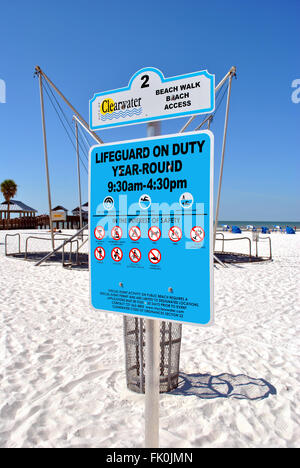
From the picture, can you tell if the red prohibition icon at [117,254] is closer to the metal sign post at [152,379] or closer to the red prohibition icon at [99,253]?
the red prohibition icon at [99,253]

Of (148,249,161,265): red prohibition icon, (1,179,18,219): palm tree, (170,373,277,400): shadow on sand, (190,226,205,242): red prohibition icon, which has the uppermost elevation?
(1,179,18,219): palm tree

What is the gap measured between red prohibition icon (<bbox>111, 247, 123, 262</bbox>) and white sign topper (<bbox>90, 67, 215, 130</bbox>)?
674mm

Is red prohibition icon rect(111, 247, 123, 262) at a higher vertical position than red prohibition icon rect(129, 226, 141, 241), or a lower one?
lower

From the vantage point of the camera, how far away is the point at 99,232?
6.29 ft

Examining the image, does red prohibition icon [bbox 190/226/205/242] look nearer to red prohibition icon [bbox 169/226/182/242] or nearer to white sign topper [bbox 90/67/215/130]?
red prohibition icon [bbox 169/226/182/242]

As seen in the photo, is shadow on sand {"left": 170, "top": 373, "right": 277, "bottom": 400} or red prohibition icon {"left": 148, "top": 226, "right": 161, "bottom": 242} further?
shadow on sand {"left": 170, "top": 373, "right": 277, "bottom": 400}

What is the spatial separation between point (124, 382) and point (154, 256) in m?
1.94

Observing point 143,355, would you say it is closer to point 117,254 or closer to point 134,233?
point 117,254

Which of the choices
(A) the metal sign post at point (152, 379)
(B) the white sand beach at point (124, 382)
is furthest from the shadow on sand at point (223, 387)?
(A) the metal sign post at point (152, 379)

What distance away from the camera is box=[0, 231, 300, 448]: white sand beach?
8.04 ft

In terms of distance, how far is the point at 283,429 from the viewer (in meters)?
2.53

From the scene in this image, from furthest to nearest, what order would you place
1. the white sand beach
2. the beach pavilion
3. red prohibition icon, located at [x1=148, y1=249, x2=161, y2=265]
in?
the beach pavilion
the white sand beach
red prohibition icon, located at [x1=148, y1=249, x2=161, y2=265]

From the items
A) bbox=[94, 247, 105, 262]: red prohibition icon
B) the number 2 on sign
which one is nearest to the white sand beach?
bbox=[94, 247, 105, 262]: red prohibition icon
